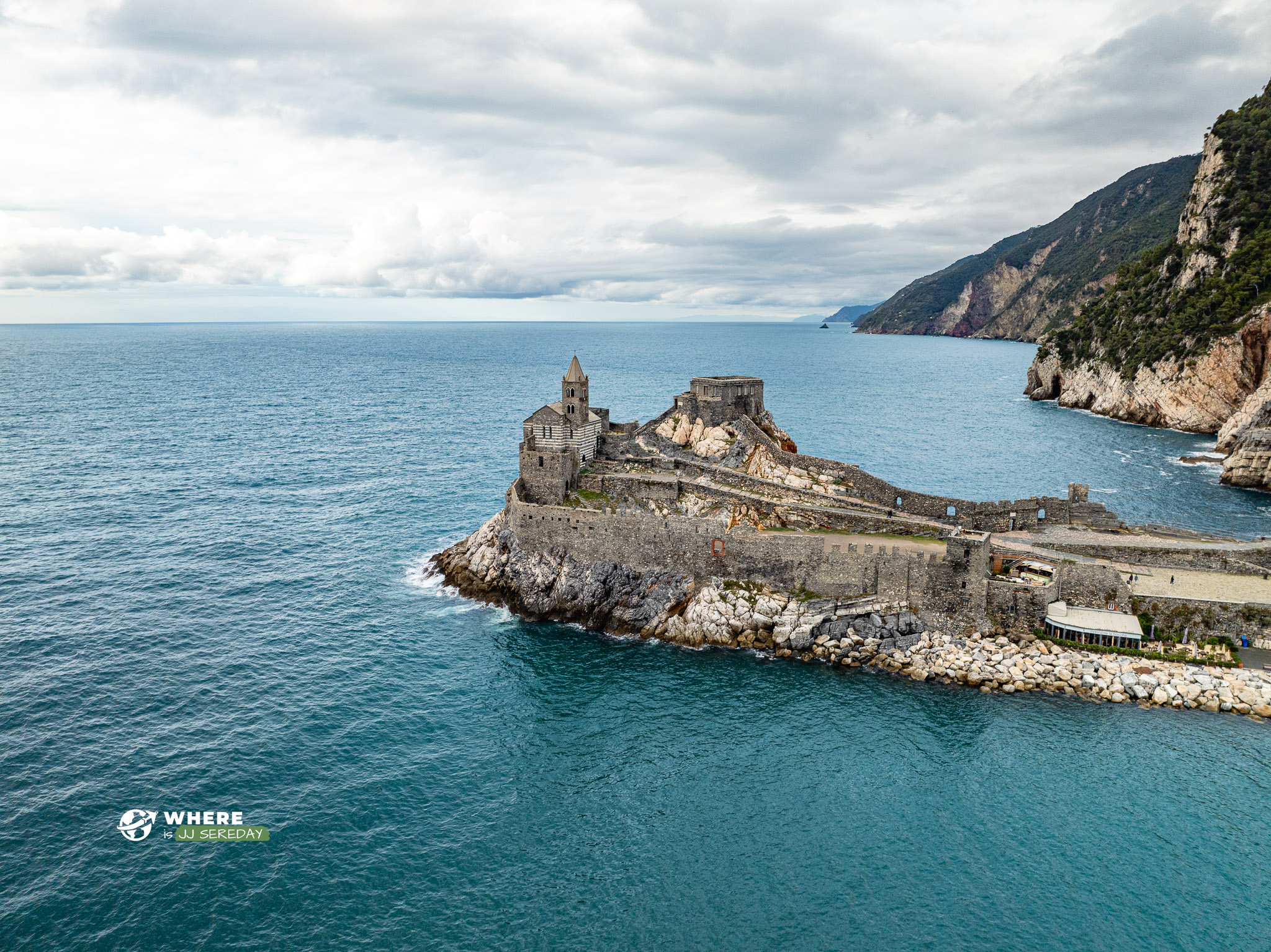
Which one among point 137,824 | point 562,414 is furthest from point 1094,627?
point 137,824

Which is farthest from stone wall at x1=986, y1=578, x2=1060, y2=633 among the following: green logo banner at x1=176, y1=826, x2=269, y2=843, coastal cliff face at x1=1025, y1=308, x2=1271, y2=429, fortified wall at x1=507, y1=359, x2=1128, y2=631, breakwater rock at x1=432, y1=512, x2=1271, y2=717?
coastal cliff face at x1=1025, y1=308, x2=1271, y2=429

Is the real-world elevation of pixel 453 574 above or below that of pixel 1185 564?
below

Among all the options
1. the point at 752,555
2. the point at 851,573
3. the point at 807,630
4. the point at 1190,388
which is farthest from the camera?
the point at 1190,388

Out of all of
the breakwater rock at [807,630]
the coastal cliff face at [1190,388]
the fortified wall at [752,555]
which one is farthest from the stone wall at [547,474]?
the coastal cliff face at [1190,388]

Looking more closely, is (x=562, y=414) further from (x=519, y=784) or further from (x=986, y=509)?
(x=986, y=509)

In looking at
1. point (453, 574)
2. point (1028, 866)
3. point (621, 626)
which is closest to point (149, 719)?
point (453, 574)

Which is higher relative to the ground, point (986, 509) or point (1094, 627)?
point (986, 509)

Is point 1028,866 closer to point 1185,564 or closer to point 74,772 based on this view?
point 1185,564
